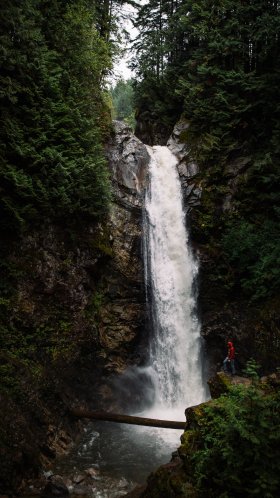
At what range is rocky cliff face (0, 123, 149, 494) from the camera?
885 cm

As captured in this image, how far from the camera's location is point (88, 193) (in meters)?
11.6

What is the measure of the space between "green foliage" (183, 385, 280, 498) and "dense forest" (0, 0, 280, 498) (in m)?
0.02

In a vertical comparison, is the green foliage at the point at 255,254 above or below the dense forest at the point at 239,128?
below

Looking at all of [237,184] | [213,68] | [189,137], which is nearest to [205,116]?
[189,137]

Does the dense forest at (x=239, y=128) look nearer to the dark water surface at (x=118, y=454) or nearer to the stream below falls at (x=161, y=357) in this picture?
the stream below falls at (x=161, y=357)

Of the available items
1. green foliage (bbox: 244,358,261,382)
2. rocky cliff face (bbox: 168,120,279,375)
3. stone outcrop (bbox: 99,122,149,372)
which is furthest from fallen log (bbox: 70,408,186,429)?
rocky cliff face (bbox: 168,120,279,375)

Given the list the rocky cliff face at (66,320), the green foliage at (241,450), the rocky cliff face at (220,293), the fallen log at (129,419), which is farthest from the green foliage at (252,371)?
the rocky cliff face at (220,293)

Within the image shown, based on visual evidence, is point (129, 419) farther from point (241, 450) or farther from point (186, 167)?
point (186, 167)

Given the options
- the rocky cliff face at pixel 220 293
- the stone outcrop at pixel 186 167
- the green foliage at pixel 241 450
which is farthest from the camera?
the stone outcrop at pixel 186 167

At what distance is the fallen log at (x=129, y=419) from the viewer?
30.1 ft

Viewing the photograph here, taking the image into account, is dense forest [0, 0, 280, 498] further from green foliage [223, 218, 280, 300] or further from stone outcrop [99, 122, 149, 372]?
Answer: stone outcrop [99, 122, 149, 372]

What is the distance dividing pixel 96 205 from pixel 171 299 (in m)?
4.67

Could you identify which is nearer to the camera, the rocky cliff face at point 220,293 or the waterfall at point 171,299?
the rocky cliff face at point 220,293

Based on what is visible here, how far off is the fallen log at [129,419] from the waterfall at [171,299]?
2.63m
